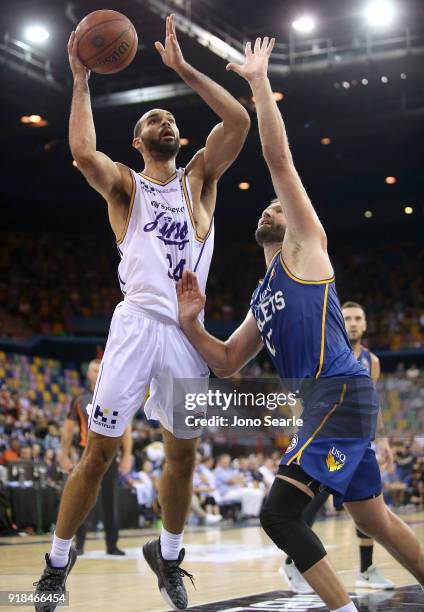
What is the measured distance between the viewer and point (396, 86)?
18.1m

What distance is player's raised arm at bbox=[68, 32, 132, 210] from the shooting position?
14.4 feet

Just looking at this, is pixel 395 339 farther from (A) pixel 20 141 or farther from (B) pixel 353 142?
(A) pixel 20 141

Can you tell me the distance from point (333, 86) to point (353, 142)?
12.2 feet

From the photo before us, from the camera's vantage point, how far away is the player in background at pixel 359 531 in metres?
5.82

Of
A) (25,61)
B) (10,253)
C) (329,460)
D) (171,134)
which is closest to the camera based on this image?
(329,460)

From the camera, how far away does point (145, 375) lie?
4.34 meters

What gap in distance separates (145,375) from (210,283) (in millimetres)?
24850

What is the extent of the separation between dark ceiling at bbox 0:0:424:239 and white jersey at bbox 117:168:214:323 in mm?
10293

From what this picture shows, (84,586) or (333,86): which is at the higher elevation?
(333,86)

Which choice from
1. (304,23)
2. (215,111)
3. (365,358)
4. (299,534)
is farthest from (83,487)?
(304,23)

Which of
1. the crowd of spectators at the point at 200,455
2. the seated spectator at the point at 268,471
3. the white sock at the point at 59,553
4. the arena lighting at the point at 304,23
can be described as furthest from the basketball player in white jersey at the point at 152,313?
the arena lighting at the point at 304,23

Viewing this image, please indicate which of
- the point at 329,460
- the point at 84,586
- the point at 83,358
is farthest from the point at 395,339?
the point at 329,460

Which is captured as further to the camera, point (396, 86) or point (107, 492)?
point (396, 86)

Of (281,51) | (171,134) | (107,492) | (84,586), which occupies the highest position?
(281,51)
